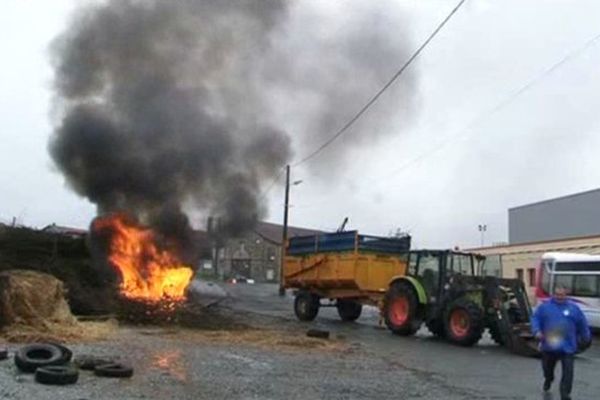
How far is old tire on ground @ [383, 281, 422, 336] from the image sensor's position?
18.5 meters

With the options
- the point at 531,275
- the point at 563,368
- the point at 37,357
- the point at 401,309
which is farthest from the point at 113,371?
the point at 531,275

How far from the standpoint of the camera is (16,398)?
26.8 feet

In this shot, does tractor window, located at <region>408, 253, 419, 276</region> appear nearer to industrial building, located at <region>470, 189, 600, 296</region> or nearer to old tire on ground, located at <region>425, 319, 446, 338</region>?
old tire on ground, located at <region>425, 319, 446, 338</region>

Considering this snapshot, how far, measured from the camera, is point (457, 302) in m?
17.1

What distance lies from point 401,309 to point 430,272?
1.22 m

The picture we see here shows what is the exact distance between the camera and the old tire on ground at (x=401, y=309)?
18.5 meters

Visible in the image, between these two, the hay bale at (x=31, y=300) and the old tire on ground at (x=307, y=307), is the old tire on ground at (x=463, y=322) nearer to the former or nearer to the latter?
the old tire on ground at (x=307, y=307)

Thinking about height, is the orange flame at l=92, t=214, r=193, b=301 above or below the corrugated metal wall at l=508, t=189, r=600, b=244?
below

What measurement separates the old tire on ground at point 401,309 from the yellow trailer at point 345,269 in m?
0.79

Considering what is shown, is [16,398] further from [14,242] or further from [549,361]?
[14,242]

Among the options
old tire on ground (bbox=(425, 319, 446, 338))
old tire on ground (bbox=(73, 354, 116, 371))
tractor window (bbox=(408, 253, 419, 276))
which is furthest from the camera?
tractor window (bbox=(408, 253, 419, 276))

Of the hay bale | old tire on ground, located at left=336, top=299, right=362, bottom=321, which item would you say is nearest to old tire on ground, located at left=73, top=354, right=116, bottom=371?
the hay bale

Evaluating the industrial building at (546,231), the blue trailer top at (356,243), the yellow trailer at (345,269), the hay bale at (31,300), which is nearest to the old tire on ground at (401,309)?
the yellow trailer at (345,269)

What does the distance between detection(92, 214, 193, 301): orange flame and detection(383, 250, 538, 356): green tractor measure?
6.31 meters
